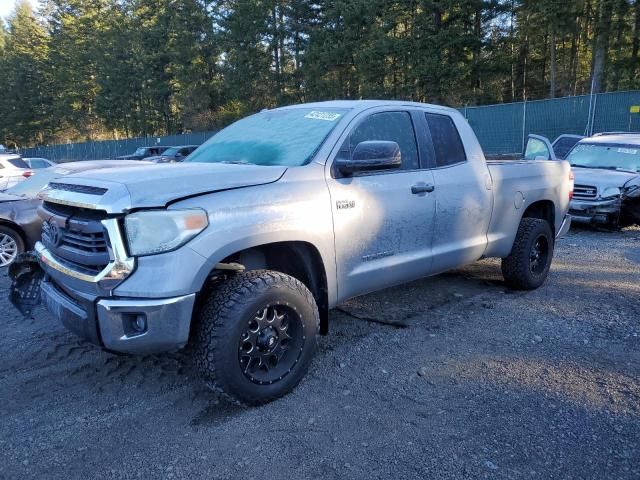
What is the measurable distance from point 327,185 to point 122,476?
81.7 inches

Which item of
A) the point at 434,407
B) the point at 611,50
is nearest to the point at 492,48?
the point at 611,50

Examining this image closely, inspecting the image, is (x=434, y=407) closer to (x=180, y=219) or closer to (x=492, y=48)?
(x=180, y=219)

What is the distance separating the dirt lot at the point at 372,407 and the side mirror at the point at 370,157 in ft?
4.73

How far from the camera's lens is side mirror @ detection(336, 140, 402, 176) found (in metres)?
3.41

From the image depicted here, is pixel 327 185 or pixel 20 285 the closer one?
pixel 327 185

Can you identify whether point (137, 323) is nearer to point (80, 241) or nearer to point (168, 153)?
point (80, 241)

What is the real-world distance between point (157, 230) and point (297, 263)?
1088 mm

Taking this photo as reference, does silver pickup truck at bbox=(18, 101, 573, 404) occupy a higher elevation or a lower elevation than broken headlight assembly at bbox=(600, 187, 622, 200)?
higher

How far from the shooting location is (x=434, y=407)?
3.13 meters

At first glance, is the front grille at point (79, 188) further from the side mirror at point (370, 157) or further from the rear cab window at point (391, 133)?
the rear cab window at point (391, 133)

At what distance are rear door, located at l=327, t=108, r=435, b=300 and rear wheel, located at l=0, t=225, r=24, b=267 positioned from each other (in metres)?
5.42

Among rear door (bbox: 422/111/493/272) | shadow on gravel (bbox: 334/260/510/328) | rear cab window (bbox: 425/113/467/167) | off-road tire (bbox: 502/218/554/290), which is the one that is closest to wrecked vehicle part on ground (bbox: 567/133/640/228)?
shadow on gravel (bbox: 334/260/510/328)

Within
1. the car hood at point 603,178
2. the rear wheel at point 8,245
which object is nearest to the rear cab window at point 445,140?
the car hood at point 603,178

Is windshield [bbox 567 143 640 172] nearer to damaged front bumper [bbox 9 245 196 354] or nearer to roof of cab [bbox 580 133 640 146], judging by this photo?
roof of cab [bbox 580 133 640 146]
